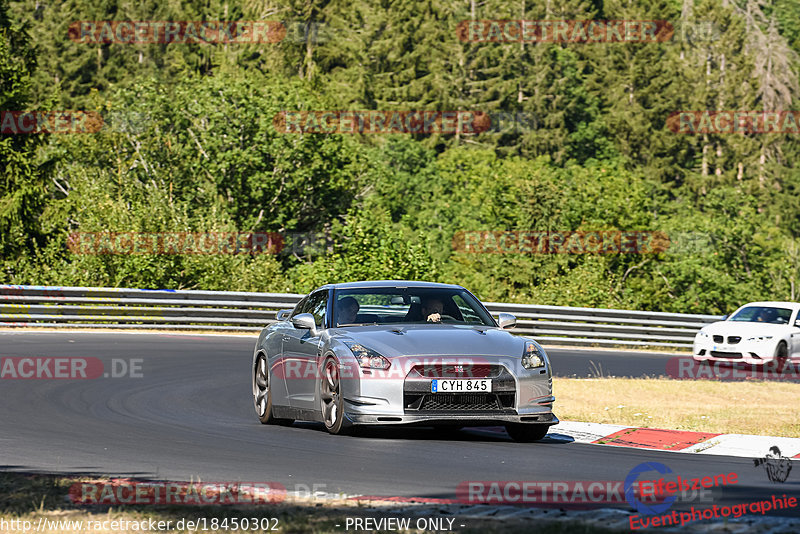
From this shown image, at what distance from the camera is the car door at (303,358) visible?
12.4 metres

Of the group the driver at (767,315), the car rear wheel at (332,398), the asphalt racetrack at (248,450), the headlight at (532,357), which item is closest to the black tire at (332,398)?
the car rear wheel at (332,398)

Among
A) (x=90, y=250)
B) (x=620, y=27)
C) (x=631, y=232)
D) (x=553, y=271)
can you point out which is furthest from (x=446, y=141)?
(x=90, y=250)

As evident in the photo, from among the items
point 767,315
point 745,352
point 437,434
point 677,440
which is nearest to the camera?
point 677,440

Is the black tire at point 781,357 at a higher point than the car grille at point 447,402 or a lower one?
lower

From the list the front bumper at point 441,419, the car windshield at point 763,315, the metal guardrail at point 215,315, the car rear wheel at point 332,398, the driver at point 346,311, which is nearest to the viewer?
the front bumper at point 441,419

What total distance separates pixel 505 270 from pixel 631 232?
8.08m

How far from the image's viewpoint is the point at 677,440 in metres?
12.2

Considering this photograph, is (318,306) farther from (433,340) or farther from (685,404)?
(685,404)

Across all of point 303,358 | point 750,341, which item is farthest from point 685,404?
point 750,341

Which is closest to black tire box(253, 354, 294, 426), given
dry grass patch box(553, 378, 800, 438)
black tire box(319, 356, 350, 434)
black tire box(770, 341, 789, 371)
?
black tire box(319, 356, 350, 434)

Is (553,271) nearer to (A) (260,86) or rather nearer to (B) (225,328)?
(A) (260,86)

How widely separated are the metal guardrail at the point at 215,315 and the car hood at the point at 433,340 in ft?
53.5

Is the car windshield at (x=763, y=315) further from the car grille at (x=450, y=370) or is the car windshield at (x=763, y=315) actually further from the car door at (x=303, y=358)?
the car grille at (x=450, y=370)

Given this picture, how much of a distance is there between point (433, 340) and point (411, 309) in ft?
3.61
